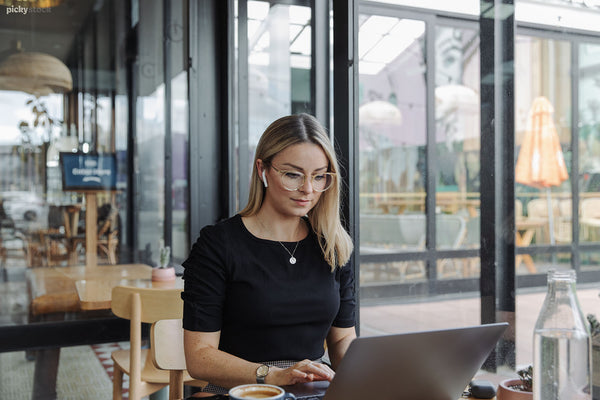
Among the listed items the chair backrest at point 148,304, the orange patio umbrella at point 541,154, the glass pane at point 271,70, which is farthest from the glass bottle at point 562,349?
the glass pane at point 271,70

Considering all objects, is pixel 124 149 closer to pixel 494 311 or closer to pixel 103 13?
pixel 103 13

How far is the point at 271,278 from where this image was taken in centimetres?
166

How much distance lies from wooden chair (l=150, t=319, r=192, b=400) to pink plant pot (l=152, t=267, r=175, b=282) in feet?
2.76

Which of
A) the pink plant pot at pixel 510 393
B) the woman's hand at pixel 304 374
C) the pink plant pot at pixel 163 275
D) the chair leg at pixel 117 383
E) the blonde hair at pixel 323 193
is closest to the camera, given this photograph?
Result: the pink plant pot at pixel 510 393

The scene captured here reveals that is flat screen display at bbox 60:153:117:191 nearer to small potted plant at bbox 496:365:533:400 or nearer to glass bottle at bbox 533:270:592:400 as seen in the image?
small potted plant at bbox 496:365:533:400

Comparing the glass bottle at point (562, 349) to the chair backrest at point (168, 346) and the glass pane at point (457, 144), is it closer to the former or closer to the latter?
the glass pane at point (457, 144)

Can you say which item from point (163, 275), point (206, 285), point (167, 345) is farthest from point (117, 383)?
point (206, 285)

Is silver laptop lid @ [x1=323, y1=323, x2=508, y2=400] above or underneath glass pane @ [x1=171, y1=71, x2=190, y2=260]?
underneath

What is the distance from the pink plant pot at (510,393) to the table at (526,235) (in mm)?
583

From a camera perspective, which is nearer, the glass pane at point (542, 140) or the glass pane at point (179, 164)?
the glass pane at point (542, 140)

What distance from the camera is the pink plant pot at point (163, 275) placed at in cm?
315

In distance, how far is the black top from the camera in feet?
5.34

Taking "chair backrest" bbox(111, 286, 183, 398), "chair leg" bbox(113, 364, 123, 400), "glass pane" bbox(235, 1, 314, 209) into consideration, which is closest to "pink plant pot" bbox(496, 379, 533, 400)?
"chair backrest" bbox(111, 286, 183, 398)

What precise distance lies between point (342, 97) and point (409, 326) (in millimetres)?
999
